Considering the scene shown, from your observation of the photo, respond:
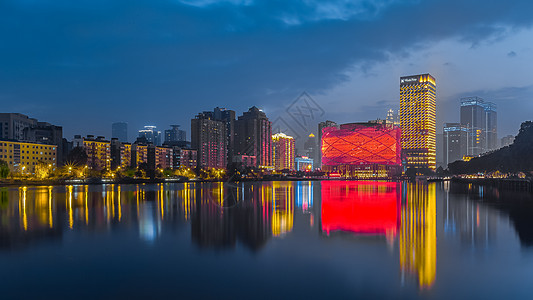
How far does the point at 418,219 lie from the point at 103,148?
15746 cm

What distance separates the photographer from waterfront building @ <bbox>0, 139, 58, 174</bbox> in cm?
12731

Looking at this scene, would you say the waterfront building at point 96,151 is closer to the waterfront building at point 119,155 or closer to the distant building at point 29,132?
the waterfront building at point 119,155

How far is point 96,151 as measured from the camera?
156250mm

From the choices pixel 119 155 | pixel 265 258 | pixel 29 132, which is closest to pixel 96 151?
pixel 119 155

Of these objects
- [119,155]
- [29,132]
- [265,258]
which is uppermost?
[29,132]

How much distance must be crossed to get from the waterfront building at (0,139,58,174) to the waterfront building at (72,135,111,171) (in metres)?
10.1

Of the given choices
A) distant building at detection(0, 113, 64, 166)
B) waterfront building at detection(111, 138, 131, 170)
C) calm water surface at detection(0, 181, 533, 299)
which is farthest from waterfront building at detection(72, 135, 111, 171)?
calm water surface at detection(0, 181, 533, 299)

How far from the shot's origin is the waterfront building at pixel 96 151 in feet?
502

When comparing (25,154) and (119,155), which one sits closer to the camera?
(25,154)

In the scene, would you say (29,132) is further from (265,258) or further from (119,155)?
(265,258)

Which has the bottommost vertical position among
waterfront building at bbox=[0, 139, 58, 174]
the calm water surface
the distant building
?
the calm water surface

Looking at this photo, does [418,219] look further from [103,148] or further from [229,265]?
[103,148]

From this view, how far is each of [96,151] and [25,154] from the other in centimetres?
2652

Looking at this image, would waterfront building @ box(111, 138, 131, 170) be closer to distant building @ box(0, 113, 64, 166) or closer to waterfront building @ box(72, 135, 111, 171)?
waterfront building @ box(72, 135, 111, 171)
